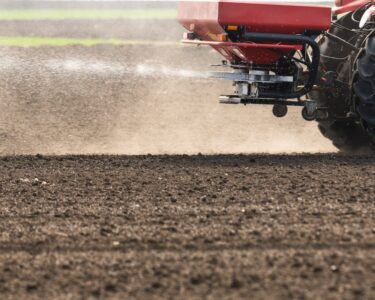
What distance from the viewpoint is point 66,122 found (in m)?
10.7

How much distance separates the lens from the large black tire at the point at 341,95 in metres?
7.66

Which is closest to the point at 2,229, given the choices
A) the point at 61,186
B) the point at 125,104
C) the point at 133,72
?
the point at 61,186

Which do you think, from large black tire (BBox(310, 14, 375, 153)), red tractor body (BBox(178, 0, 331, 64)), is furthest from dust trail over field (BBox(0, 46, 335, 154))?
red tractor body (BBox(178, 0, 331, 64))

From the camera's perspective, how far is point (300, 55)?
7691mm

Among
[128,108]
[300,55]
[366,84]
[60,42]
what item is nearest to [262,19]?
[300,55]

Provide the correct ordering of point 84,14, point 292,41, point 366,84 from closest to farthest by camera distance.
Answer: point 366,84
point 292,41
point 84,14

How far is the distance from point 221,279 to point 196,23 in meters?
4.16

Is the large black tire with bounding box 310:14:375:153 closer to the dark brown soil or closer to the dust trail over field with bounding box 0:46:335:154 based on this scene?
the dust trail over field with bounding box 0:46:335:154

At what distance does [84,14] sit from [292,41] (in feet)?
66.0

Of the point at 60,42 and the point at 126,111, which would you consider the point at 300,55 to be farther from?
the point at 60,42

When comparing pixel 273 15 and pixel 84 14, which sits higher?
pixel 273 15

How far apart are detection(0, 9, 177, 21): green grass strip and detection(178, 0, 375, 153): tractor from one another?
16827mm

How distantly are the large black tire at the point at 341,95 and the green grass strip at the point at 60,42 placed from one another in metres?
9.04

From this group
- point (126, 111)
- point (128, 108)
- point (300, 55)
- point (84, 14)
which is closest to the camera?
point (300, 55)
